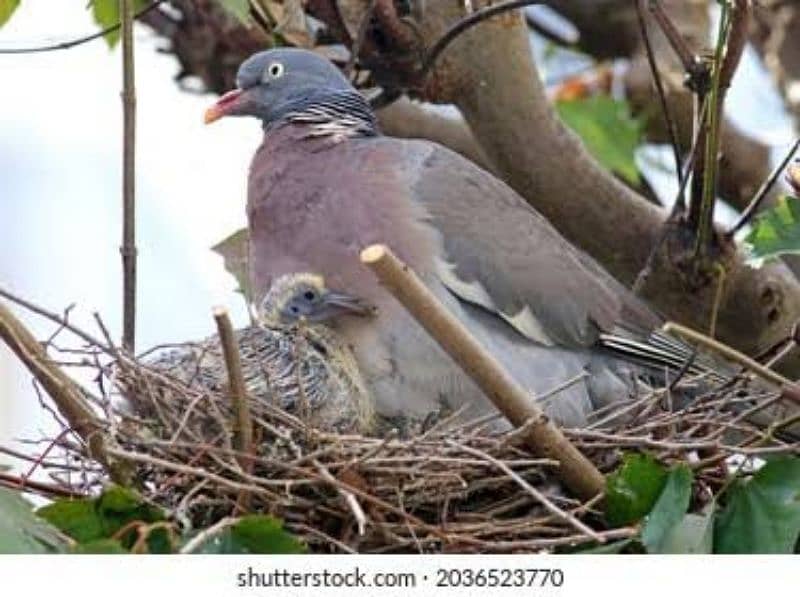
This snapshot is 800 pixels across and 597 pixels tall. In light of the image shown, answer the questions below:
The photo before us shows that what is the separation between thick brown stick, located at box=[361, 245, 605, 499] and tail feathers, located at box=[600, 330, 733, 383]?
624mm

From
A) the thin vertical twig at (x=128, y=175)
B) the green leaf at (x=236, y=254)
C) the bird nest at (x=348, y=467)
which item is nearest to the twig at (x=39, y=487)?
the bird nest at (x=348, y=467)

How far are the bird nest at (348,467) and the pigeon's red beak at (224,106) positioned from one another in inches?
30.2

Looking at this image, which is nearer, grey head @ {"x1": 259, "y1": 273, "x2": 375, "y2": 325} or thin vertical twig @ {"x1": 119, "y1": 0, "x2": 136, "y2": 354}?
thin vertical twig @ {"x1": 119, "y1": 0, "x2": 136, "y2": 354}

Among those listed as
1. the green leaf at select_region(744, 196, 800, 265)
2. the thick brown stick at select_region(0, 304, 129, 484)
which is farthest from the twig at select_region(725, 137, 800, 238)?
the thick brown stick at select_region(0, 304, 129, 484)

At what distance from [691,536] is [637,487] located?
0.42 ft

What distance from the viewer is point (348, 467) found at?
119 inches

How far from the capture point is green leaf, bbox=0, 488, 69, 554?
2.50 metres

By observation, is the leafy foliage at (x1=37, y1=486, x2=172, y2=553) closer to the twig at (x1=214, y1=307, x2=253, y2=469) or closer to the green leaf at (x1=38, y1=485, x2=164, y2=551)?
the green leaf at (x1=38, y1=485, x2=164, y2=551)

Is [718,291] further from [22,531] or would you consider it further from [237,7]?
[22,531]

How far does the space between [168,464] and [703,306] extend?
1388mm

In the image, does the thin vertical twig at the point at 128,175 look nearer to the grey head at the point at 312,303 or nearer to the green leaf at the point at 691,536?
the grey head at the point at 312,303

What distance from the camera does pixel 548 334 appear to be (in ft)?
11.9

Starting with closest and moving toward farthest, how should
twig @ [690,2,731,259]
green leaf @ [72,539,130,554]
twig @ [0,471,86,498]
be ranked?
green leaf @ [72,539,130,554] → twig @ [0,471,86,498] → twig @ [690,2,731,259]
